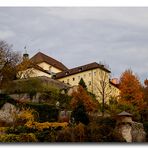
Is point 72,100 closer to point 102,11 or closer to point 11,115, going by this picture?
point 11,115

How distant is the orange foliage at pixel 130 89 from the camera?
Result: 9295 millimetres

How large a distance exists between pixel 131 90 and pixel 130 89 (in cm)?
2

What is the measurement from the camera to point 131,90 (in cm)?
947

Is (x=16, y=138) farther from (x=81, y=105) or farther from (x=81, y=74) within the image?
(x=81, y=74)

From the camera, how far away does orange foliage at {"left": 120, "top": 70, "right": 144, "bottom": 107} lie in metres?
9.30

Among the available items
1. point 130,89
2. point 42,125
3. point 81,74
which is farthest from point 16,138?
point 130,89

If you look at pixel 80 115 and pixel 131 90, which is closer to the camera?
pixel 80 115

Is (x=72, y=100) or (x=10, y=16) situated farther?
(x=72, y=100)

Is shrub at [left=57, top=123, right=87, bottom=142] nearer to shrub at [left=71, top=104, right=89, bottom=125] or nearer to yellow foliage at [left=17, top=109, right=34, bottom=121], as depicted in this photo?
shrub at [left=71, top=104, right=89, bottom=125]

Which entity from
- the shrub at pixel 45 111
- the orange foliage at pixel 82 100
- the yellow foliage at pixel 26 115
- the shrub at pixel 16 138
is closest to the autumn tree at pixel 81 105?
the orange foliage at pixel 82 100

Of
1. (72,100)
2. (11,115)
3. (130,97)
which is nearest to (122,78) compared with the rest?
(130,97)

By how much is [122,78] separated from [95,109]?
0.68 meters

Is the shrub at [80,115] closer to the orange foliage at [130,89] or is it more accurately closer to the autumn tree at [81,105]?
the autumn tree at [81,105]
